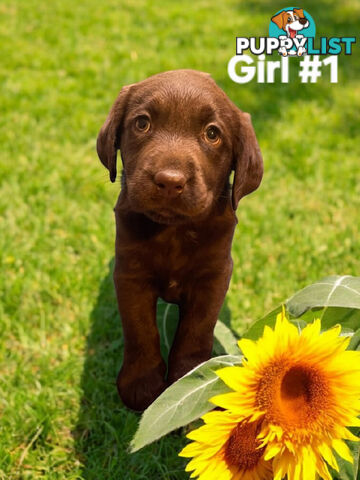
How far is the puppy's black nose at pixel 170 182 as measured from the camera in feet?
6.37

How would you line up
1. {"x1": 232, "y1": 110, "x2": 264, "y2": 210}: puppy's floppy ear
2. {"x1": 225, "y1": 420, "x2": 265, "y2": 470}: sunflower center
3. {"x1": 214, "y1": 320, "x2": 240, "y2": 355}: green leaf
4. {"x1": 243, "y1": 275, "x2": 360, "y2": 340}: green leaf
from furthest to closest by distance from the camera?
{"x1": 214, "y1": 320, "x2": 240, "y2": 355}: green leaf, {"x1": 232, "y1": 110, "x2": 264, "y2": 210}: puppy's floppy ear, {"x1": 243, "y1": 275, "x2": 360, "y2": 340}: green leaf, {"x1": 225, "y1": 420, "x2": 265, "y2": 470}: sunflower center

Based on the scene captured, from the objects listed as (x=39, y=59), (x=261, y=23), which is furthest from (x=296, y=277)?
(x=261, y=23)

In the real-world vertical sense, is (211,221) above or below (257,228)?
above

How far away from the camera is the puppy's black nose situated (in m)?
1.94

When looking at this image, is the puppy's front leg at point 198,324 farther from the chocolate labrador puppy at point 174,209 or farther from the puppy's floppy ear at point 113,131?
the puppy's floppy ear at point 113,131

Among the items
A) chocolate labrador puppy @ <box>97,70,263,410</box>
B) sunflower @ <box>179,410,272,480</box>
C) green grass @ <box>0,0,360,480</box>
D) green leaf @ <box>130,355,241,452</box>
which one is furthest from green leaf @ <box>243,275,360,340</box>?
green grass @ <box>0,0,360,480</box>

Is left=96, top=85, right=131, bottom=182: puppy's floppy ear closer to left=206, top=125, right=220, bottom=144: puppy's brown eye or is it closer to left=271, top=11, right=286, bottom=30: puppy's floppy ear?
left=206, top=125, right=220, bottom=144: puppy's brown eye

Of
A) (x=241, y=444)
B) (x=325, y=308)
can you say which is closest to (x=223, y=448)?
(x=241, y=444)

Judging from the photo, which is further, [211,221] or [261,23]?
[261,23]

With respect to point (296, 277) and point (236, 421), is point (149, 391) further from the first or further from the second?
point (296, 277)

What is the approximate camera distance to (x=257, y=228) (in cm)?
409

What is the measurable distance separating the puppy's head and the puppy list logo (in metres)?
3.86

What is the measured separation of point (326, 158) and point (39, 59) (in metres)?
3.37

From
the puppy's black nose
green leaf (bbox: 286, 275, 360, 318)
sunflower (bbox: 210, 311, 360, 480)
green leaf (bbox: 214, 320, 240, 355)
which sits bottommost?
green leaf (bbox: 214, 320, 240, 355)
